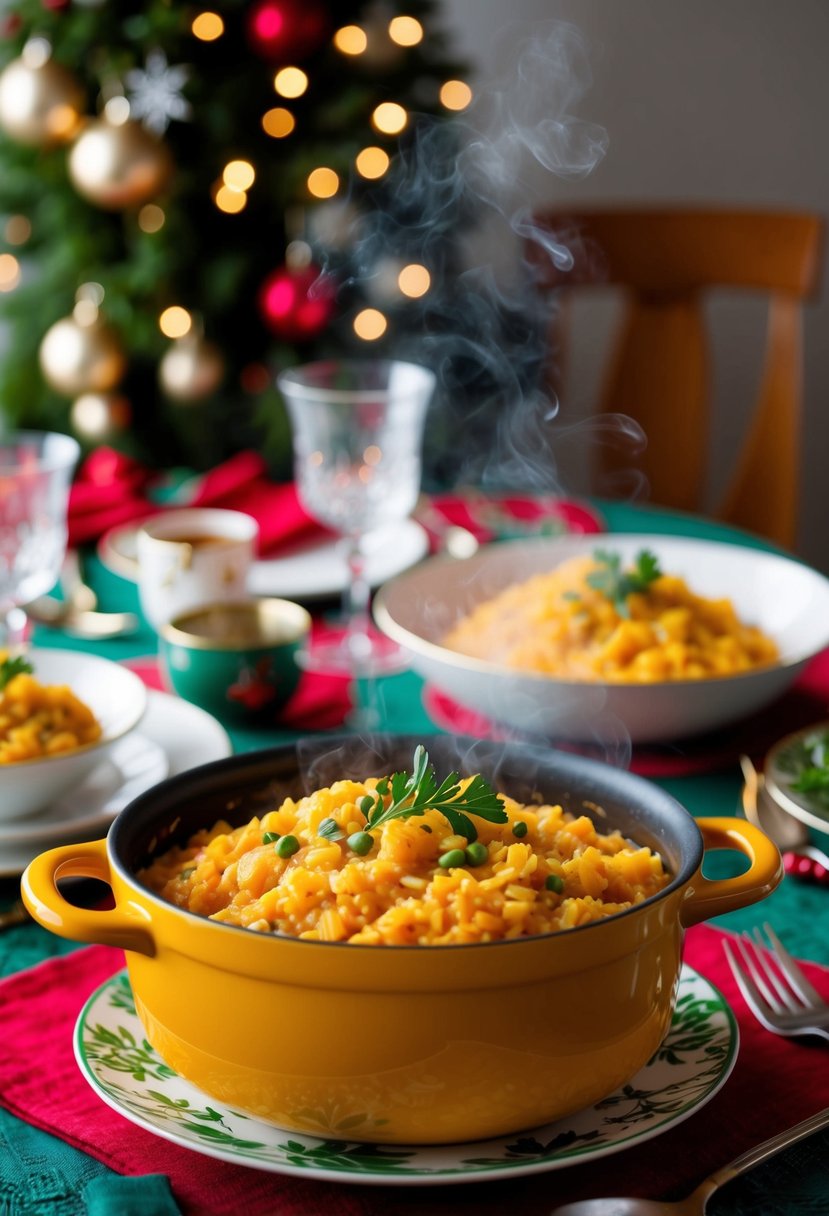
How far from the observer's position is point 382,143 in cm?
311

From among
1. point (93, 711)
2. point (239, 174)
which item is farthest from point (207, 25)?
point (93, 711)

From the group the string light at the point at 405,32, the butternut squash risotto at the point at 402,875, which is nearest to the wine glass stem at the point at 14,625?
the butternut squash risotto at the point at 402,875

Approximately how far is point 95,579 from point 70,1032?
1.14 meters

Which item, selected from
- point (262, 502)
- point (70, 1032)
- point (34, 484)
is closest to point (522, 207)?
point (262, 502)

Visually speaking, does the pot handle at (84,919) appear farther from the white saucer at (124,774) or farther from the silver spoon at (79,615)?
the silver spoon at (79,615)

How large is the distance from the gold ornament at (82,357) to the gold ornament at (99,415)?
4 centimetres

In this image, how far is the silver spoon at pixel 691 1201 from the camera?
72 centimetres

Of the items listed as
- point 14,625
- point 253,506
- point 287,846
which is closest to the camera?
point 287,846

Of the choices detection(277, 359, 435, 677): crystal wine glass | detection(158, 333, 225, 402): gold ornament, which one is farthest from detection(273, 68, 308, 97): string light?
detection(277, 359, 435, 677): crystal wine glass

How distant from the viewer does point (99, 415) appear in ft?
10.0

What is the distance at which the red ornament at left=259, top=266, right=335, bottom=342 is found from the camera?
2.97 metres

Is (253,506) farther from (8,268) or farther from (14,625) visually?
(8,268)

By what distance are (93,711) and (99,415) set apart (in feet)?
Answer: 6.15

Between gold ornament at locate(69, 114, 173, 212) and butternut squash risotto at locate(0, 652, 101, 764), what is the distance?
1.79 metres
